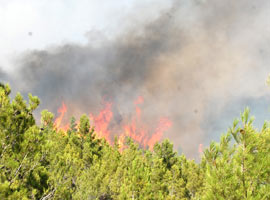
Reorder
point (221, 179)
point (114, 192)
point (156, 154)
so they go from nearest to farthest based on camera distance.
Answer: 1. point (221, 179)
2. point (114, 192)
3. point (156, 154)

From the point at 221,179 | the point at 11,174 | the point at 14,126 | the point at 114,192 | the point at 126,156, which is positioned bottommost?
the point at 11,174

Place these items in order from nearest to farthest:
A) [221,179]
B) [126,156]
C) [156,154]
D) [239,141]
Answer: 1. [221,179]
2. [239,141]
3. [126,156]
4. [156,154]

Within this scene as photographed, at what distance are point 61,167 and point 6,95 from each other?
144 inches

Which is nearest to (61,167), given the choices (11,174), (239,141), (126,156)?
(11,174)

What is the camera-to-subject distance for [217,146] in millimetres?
6922

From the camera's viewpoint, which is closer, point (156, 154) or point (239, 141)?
point (239, 141)

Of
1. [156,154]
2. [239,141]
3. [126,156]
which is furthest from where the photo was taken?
[156,154]

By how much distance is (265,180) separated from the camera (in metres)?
6.01

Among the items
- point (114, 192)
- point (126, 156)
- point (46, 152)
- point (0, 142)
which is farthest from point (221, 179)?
point (126, 156)

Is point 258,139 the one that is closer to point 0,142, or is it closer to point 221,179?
point 221,179

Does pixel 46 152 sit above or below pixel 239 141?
below

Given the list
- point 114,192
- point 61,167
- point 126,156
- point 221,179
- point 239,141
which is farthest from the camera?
point 126,156

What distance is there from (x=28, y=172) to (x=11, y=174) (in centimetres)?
52

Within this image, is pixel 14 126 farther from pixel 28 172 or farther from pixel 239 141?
pixel 239 141
